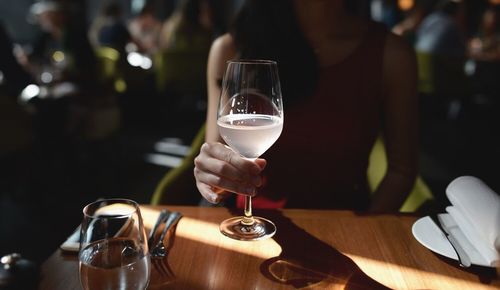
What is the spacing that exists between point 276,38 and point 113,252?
1.04m

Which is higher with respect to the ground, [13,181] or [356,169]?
[356,169]

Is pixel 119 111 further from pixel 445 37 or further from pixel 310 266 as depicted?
pixel 445 37

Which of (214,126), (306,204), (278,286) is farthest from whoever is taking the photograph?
(306,204)

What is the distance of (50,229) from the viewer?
2754 millimetres

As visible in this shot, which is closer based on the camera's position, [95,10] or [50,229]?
[50,229]

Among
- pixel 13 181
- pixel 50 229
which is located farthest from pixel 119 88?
pixel 50 229

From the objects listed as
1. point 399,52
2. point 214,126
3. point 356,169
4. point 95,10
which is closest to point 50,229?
point 214,126

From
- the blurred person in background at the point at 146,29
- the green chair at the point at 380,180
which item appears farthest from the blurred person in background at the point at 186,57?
the green chair at the point at 380,180

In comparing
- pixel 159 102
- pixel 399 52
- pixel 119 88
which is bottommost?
pixel 159 102

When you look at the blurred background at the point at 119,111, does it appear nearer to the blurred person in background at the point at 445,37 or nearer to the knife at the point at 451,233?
the blurred person in background at the point at 445,37

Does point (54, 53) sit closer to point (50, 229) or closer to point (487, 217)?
point (50, 229)

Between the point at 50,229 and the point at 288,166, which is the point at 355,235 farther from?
the point at 50,229

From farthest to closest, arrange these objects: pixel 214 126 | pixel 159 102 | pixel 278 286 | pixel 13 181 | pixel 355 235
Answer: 1. pixel 159 102
2. pixel 13 181
3. pixel 214 126
4. pixel 355 235
5. pixel 278 286

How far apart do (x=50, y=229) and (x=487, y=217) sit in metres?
2.61
